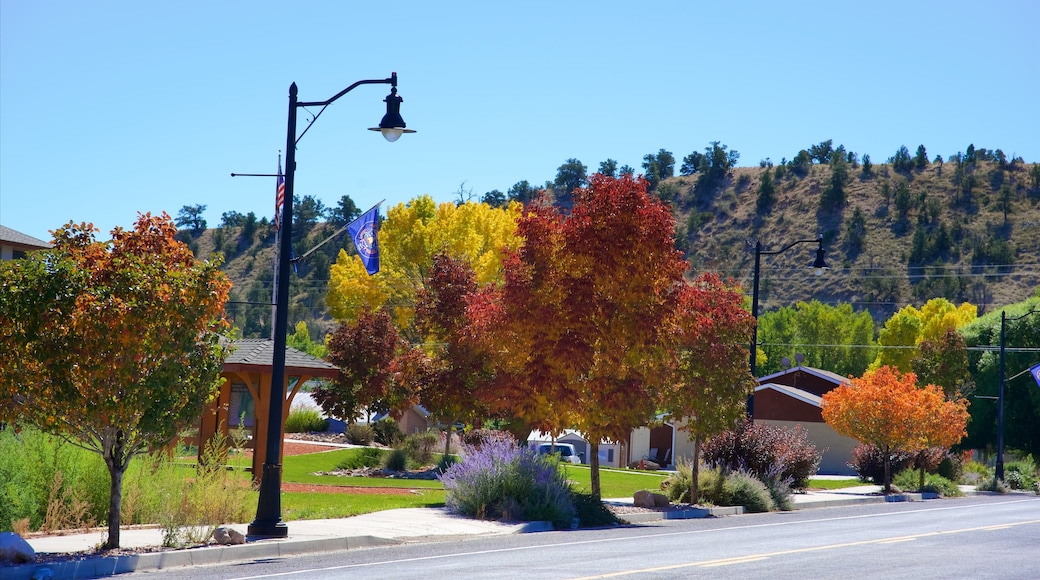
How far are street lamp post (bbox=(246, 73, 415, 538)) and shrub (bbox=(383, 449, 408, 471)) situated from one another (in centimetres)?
1826

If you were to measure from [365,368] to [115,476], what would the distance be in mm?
27190

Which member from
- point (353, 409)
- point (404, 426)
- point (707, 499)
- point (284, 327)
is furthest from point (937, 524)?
point (404, 426)

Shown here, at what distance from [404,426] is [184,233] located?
384 feet

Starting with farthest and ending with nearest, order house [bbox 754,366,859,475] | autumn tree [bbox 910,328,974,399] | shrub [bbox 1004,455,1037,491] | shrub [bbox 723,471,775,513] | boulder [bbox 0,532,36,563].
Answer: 1. house [bbox 754,366,859,475]
2. autumn tree [bbox 910,328,974,399]
3. shrub [bbox 1004,455,1037,491]
4. shrub [bbox 723,471,775,513]
5. boulder [bbox 0,532,36,563]

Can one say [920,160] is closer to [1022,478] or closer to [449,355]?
[1022,478]

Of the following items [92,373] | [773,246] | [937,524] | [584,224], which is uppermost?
[773,246]

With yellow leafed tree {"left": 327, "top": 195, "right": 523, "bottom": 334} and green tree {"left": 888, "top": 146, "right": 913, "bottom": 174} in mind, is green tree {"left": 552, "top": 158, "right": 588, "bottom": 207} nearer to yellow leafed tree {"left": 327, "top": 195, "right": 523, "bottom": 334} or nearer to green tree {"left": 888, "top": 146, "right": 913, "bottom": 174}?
green tree {"left": 888, "top": 146, "right": 913, "bottom": 174}

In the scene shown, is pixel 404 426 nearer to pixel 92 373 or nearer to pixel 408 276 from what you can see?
pixel 408 276

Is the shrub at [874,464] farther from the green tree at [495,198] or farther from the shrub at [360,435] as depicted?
the green tree at [495,198]

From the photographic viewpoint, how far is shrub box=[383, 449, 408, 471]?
34.5m

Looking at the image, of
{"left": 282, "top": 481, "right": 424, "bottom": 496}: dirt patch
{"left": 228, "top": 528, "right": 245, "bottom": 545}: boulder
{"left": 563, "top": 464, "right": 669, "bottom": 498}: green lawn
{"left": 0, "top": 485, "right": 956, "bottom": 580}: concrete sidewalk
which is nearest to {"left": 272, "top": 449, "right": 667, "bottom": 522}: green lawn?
{"left": 563, "top": 464, "right": 669, "bottom": 498}: green lawn

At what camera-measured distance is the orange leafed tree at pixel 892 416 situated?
3572 centimetres

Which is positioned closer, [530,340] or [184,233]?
[530,340]

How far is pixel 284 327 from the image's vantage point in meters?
16.3
